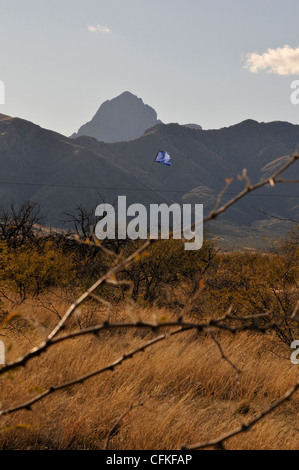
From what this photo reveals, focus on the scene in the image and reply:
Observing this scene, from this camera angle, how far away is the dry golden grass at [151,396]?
4.26 meters

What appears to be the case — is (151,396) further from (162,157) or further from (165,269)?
(162,157)

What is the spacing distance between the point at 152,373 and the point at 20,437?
8.03ft

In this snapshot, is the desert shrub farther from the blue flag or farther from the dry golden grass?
the dry golden grass

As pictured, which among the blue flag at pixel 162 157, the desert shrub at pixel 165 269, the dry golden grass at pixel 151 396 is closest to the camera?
the dry golden grass at pixel 151 396

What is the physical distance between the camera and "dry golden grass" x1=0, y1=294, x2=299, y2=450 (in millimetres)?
4262

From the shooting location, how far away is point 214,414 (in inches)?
202

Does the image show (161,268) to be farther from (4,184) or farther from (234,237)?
(4,184)

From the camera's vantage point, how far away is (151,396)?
3.62m

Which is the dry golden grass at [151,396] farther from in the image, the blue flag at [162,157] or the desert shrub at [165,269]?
the blue flag at [162,157]

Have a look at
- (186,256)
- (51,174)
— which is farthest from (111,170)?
(186,256)

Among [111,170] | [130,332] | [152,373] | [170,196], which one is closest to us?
[152,373]

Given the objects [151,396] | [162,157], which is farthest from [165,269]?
[151,396]

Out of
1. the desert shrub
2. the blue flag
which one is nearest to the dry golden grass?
the desert shrub

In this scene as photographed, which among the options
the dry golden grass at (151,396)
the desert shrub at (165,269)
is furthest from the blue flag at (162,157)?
the dry golden grass at (151,396)
